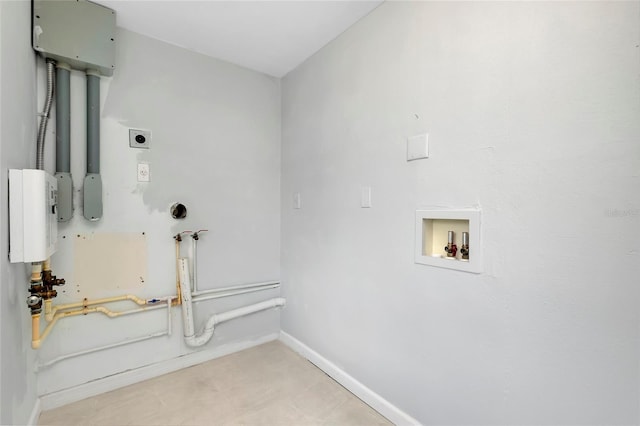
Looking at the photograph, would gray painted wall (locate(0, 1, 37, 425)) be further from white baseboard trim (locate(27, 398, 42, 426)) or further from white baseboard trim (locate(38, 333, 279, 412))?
white baseboard trim (locate(38, 333, 279, 412))

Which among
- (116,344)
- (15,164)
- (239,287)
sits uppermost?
(15,164)

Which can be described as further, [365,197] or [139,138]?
[139,138]

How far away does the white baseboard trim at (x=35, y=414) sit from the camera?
1454 millimetres

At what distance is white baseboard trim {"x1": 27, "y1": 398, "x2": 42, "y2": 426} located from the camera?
1.45 m

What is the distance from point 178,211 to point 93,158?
22.6 inches

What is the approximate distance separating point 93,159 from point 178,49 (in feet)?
3.25

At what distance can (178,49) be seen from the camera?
206 centimetres

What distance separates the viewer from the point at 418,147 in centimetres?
143

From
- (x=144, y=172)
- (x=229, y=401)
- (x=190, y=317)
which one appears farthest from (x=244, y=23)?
(x=229, y=401)

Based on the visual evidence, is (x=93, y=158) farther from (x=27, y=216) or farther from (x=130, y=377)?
(x=130, y=377)

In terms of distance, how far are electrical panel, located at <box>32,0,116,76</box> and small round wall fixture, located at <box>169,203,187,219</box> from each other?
3.00 ft

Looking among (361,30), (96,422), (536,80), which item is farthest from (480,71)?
(96,422)

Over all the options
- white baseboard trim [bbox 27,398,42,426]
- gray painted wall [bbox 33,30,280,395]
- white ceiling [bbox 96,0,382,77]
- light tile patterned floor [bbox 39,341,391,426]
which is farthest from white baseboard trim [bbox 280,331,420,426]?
white ceiling [bbox 96,0,382,77]

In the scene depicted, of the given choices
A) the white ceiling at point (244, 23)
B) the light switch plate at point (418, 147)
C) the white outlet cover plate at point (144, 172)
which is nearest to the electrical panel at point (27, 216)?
the white outlet cover plate at point (144, 172)
